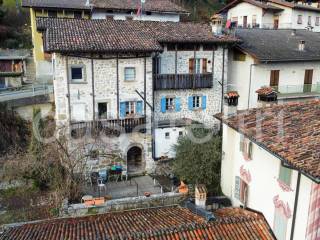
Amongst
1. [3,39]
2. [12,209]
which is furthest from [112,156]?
[3,39]

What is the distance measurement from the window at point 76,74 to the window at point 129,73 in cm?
279

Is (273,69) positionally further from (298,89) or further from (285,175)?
(285,175)

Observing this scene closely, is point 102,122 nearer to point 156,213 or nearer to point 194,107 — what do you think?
→ point 194,107

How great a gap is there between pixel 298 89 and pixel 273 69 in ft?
8.22

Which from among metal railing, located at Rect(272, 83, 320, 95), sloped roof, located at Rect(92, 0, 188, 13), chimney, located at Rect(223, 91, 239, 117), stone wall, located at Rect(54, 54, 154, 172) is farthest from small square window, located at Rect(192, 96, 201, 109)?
sloped roof, located at Rect(92, 0, 188, 13)

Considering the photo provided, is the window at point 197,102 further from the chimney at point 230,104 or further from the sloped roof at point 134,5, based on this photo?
the sloped roof at point 134,5

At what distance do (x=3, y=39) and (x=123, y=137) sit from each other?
28.2 meters

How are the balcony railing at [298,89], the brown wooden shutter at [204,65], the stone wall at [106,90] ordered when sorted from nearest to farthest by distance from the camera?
the stone wall at [106,90], the brown wooden shutter at [204,65], the balcony railing at [298,89]

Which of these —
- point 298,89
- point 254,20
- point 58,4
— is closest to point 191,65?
point 298,89

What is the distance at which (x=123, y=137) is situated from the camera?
22703mm

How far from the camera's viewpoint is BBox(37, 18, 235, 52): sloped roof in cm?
2052

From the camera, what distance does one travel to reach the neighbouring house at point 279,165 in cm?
1033

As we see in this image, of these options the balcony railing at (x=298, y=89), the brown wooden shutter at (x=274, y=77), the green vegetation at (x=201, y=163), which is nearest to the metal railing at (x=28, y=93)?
the green vegetation at (x=201, y=163)

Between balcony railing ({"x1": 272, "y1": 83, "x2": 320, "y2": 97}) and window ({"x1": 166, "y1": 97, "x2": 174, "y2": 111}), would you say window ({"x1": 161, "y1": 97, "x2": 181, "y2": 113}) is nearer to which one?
window ({"x1": 166, "y1": 97, "x2": 174, "y2": 111})
